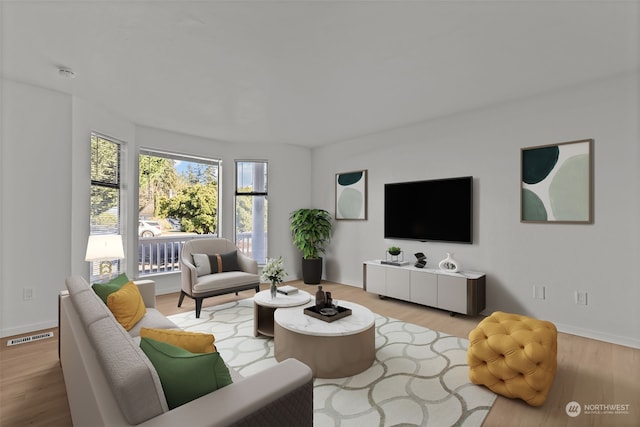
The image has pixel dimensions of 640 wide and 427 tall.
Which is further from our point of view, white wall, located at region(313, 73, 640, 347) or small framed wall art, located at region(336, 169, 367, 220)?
small framed wall art, located at region(336, 169, 367, 220)

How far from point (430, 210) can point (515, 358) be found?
256cm

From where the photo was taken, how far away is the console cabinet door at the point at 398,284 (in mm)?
4297

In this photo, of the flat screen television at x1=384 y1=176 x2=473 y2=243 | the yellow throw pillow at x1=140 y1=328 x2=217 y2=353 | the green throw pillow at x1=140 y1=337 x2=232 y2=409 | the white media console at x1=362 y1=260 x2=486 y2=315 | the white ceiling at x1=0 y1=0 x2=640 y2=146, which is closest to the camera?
the green throw pillow at x1=140 y1=337 x2=232 y2=409

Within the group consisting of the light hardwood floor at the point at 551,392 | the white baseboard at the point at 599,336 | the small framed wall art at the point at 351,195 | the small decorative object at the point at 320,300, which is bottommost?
the light hardwood floor at the point at 551,392

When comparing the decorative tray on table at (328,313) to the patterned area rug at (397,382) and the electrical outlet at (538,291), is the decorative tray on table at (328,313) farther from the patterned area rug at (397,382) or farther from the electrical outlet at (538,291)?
the electrical outlet at (538,291)

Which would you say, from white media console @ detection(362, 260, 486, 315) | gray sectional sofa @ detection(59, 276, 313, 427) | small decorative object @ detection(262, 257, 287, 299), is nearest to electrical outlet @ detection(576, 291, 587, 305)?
white media console @ detection(362, 260, 486, 315)

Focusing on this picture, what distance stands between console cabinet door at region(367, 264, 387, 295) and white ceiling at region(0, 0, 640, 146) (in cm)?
228

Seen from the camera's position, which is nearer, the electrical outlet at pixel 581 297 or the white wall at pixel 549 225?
the white wall at pixel 549 225

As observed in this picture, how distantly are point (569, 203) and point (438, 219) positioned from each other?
1453mm

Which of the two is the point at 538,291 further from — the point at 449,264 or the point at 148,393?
the point at 148,393

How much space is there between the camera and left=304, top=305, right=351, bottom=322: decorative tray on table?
104 inches

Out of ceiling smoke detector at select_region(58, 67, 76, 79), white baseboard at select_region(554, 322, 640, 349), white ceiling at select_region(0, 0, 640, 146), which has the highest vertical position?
white ceiling at select_region(0, 0, 640, 146)

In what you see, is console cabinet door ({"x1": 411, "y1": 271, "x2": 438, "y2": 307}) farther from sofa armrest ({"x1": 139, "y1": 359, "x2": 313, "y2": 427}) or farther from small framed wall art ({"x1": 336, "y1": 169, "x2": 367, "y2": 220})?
sofa armrest ({"x1": 139, "y1": 359, "x2": 313, "y2": 427})

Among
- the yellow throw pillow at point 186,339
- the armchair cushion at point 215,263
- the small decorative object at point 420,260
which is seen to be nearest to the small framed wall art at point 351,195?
the small decorative object at point 420,260
